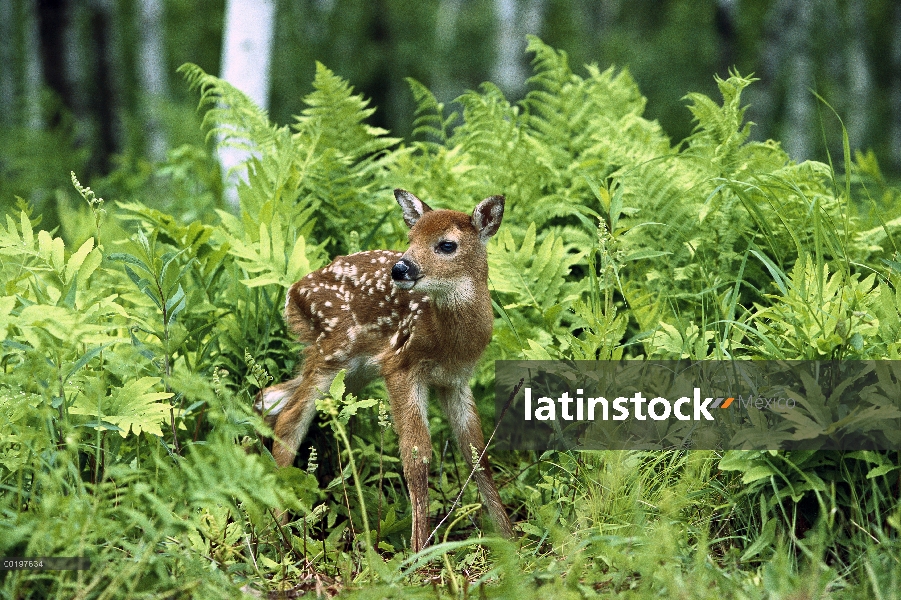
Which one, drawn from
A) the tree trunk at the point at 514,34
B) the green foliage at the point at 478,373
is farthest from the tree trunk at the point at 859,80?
the green foliage at the point at 478,373

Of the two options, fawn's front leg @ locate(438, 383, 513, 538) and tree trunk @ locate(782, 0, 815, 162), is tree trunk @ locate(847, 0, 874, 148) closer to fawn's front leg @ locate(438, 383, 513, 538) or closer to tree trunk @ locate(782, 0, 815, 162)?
tree trunk @ locate(782, 0, 815, 162)

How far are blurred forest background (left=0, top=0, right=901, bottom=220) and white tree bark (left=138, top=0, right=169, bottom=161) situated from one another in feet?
0.11

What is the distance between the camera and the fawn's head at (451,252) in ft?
13.4

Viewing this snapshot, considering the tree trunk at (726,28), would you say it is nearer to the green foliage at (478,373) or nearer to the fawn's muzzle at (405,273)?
the green foliage at (478,373)

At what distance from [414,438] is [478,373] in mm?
896

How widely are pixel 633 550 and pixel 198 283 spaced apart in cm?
271

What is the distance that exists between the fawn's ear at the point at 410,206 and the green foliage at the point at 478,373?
0.61 m

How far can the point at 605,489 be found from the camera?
151 inches

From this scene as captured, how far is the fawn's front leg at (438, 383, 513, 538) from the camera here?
4113 millimetres

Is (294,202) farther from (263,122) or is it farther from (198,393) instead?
(198,393)

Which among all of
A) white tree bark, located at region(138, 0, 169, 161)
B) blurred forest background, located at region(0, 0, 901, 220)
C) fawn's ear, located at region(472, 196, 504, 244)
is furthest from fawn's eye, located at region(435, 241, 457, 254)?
white tree bark, located at region(138, 0, 169, 161)

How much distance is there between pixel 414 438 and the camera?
4.09 metres

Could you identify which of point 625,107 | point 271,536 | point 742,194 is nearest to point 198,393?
point 271,536

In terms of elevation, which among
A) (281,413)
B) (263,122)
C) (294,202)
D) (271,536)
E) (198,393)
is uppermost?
(263,122)
